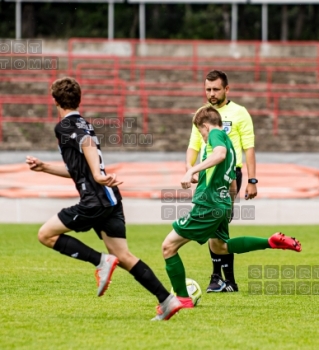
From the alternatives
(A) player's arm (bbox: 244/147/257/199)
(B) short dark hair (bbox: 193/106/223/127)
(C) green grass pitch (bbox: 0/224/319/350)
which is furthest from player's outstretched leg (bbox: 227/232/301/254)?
(B) short dark hair (bbox: 193/106/223/127)

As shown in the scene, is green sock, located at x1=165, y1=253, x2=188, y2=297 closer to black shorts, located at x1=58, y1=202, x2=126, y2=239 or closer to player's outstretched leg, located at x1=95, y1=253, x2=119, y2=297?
black shorts, located at x1=58, y1=202, x2=126, y2=239

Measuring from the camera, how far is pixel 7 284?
886 centimetres

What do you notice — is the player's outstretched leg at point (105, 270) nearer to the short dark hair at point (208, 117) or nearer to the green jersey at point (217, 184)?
the green jersey at point (217, 184)

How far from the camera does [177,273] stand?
747 cm

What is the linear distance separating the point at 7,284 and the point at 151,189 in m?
9.42

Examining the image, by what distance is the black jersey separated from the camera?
6645mm

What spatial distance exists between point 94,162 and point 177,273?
141 centimetres

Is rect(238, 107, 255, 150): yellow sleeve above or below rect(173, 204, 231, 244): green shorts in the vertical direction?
above

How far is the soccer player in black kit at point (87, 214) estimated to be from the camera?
21.8 ft

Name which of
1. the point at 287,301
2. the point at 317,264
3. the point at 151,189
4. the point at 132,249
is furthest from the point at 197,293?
the point at 151,189

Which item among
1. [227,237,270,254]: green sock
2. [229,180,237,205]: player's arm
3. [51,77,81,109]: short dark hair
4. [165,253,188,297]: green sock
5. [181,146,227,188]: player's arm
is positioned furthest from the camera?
[229,180,237,205]: player's arm

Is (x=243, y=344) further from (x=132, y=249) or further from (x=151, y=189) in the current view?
(x=151, y=189)

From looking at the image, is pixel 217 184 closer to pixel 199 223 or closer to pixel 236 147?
pixel 199 223

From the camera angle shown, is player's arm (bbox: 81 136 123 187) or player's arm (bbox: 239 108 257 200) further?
player's arm (bbox: 239 108 257 200)
